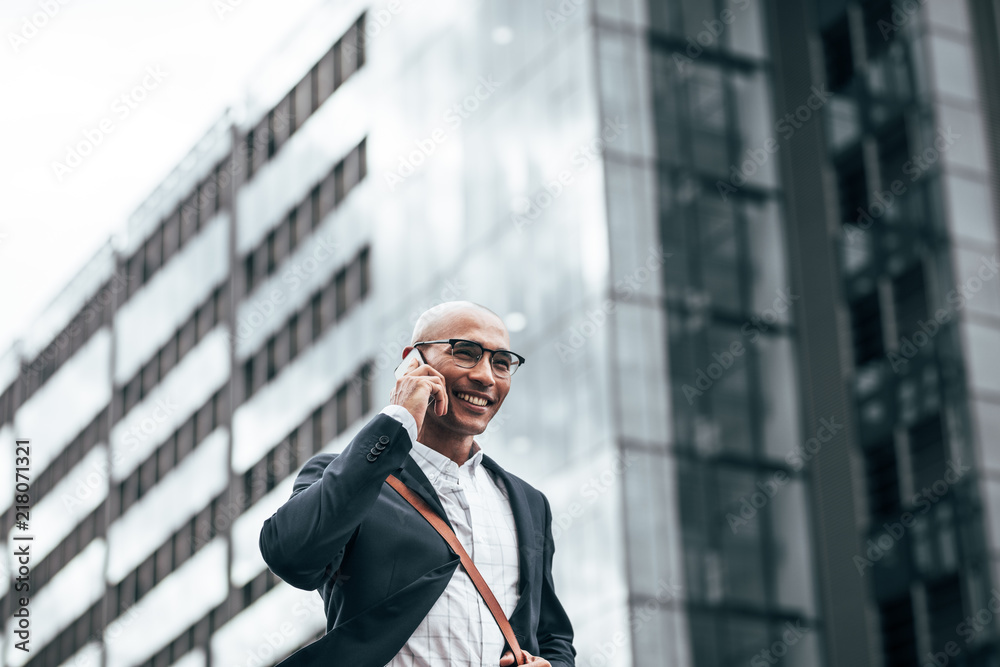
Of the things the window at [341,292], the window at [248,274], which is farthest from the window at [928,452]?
the window at [248,274]

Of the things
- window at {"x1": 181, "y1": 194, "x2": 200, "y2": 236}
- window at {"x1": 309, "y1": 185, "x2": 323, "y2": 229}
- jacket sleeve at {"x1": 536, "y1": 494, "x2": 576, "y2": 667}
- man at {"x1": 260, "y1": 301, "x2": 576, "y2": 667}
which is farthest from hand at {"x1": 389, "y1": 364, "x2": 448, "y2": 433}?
window at {"x1": 181, "y1": 194, "x2": 200, "y2": 236}

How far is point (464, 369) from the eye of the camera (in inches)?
201

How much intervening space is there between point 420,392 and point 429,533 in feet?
1.57

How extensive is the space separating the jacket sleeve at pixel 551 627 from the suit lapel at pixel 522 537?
11 cm

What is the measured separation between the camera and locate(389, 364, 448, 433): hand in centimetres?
488

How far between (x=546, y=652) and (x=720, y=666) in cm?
2871

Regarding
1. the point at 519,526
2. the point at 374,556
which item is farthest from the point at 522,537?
the point at 374,556

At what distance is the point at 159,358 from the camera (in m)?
59.0

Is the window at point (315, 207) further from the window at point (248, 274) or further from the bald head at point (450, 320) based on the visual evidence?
the bald head at point (450, 320)

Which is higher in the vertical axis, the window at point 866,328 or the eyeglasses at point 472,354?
the window at point 866,328

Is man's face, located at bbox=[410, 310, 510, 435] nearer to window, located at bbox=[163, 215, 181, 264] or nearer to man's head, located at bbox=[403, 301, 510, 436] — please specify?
man's head, located at bbox=[403, 301, 510, 436]

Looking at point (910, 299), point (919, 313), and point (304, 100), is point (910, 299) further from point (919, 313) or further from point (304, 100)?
point (304, 100)

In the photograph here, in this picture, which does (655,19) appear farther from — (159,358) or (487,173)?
(159,358)

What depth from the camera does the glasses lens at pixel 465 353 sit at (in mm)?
5129
